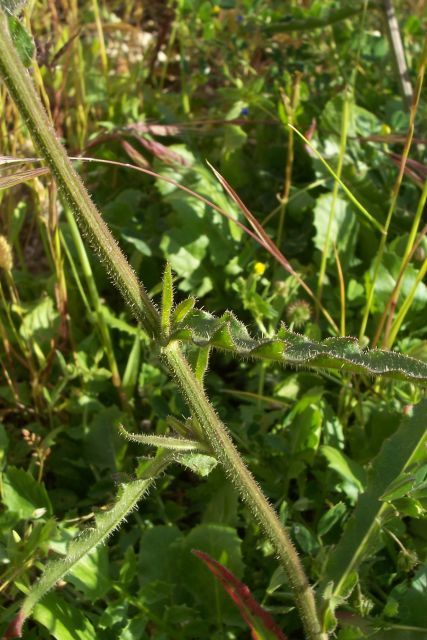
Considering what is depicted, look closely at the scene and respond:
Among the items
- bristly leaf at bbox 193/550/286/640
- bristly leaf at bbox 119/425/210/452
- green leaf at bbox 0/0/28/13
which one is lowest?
bristly leaf at bbox 193/550/286/640

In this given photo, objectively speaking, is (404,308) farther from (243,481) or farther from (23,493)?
(23,493)

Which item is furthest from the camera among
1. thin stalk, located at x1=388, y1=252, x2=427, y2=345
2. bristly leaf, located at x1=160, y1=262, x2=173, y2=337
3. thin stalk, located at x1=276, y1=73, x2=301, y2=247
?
thin stalk, located at x1=276, y1=73, x2=301, y2=247

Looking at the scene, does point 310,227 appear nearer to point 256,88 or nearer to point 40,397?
point 256,88

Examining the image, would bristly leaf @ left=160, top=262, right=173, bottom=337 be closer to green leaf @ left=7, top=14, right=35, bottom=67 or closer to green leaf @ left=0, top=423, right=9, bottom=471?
green leaf @ left=7, top=14, right=35, bottom=67

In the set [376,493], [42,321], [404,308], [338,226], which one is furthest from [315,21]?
[376,493]

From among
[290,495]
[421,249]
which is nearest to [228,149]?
[421,249]

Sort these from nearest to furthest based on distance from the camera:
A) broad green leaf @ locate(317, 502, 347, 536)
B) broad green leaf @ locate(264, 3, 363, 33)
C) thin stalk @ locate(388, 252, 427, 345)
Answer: broad green leaf @ locate(317, 502, 347, 536)
thin stalk @ locate(388, 252, 427, 345)
broad green leaf @ locate(264, 3, 363, 33)

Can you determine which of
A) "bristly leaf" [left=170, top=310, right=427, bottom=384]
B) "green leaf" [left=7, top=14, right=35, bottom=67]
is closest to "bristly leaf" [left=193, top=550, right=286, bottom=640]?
"bristly leaf" [left=170, top=310, right=427, bottom=384]
